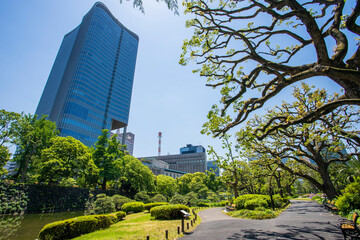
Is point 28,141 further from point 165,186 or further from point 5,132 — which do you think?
point 165,186

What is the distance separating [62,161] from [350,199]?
32.1 meters

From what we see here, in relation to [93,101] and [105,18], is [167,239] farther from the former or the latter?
[105,18]

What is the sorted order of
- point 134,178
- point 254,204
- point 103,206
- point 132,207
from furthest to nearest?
1. point 134,178
2. point 132,207
3. point 254,204
4. point 103,206

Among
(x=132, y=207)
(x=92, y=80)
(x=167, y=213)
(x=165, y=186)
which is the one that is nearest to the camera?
(x=167, y=213)

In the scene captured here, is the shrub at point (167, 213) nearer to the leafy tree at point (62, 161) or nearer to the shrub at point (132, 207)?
the shrub at point (132, 207)

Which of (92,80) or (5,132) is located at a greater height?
(92,80)

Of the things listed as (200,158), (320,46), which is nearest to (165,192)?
(320,46)

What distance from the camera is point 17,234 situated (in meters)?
11.5

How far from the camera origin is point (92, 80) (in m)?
77.0

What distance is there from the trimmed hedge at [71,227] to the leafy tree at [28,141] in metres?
22.8

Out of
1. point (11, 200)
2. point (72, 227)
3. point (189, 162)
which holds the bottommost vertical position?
point (72, 227)

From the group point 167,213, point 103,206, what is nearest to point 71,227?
point 103,206

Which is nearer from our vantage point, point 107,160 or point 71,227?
point 71,227

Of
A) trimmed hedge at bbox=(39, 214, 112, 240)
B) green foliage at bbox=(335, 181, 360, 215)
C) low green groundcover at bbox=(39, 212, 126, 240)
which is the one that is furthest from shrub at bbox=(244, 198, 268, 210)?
trimmed hedge at bbox=(39, 214, 112, 240)
